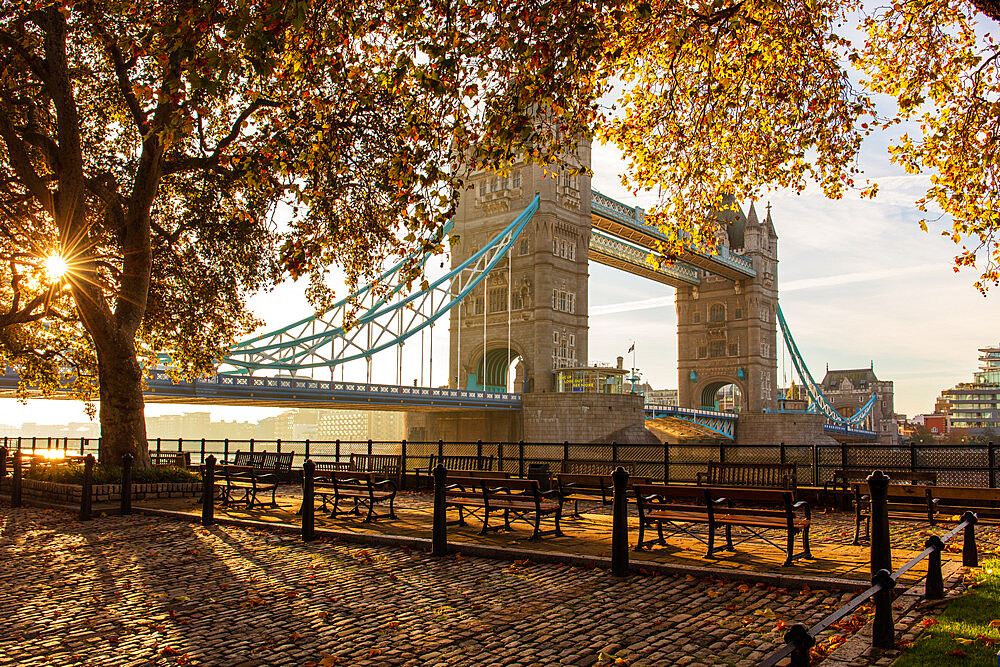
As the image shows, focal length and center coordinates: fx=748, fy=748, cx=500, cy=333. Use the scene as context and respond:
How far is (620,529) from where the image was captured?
6891mm

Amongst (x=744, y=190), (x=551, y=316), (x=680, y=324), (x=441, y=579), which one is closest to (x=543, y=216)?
(x=551, y=316)

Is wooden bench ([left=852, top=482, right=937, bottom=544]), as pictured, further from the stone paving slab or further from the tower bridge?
the tower bridge

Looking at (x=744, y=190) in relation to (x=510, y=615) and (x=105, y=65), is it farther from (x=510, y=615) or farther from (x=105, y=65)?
(x=105, y=65)

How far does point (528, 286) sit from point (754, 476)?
129 ft

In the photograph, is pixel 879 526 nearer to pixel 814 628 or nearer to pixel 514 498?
pixel 814 628

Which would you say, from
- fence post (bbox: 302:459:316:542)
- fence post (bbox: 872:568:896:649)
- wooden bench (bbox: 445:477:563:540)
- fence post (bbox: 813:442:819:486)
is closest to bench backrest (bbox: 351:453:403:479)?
wooden bench (bbox: 445:477:563:540)

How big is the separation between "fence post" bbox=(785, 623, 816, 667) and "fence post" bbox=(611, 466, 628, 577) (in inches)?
155

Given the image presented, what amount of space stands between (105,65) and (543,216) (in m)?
37.9

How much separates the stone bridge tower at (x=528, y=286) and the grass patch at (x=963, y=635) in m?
44.2

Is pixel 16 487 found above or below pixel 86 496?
below

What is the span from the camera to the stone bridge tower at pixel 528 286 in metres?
50.9

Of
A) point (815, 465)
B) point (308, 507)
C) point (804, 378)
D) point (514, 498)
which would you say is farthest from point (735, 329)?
point (308, 507)

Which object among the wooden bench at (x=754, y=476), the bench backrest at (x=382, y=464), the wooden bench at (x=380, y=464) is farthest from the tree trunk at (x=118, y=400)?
the wooden bench at (x=754, y=476)

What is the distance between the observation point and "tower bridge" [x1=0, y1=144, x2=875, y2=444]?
38.6 metres
